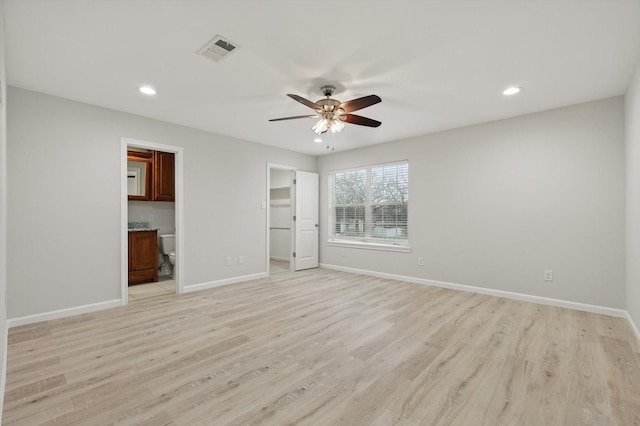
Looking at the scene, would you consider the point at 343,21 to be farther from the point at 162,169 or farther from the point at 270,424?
the point at 162,169

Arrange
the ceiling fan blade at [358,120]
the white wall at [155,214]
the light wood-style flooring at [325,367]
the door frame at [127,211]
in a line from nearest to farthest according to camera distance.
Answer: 1. the light wood-style flooring at [325,367]
2. the ceiling fan blade at [358,120]
3. the door frame at [127,211]
4. the white wall at [155,214]

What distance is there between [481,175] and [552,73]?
5.61ft

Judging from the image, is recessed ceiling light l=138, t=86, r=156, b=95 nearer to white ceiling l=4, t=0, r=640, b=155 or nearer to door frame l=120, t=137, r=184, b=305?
white ceiling l=4, t=0, r=640, b=155

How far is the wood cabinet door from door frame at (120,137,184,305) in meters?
1.22

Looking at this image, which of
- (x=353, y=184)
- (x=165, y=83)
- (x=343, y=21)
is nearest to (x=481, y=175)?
(x=353, y=184)

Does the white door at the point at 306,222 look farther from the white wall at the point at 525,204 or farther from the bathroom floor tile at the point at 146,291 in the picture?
the bathroom floor tile at the point at 146,291

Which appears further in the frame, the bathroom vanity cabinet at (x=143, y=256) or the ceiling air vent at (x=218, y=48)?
the bathroom vanity cabinet at (x=143, y=256)

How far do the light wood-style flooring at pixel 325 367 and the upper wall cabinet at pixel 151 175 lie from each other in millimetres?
2428

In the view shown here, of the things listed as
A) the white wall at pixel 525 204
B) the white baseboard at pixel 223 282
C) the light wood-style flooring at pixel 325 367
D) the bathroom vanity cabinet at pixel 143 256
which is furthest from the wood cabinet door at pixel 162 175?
the white wall at pixel 525 204

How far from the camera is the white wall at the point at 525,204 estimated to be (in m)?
3.39

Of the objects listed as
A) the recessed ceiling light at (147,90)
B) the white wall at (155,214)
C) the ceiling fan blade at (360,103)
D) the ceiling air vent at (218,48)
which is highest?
the ceiling air vent at (218,48)

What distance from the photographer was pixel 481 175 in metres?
4.28

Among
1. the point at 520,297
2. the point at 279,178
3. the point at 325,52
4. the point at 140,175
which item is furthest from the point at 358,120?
the point at 279,178

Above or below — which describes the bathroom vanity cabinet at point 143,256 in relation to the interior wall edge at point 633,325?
above
